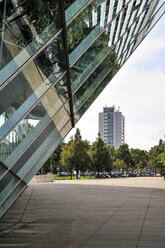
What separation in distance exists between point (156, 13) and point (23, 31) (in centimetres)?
1137

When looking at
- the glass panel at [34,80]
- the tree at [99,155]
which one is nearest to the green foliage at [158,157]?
the tree at [99,155]

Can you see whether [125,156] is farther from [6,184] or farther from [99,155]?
Result: [6,184]

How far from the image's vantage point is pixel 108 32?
1097cm

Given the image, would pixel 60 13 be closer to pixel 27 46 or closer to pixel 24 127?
pixel 27 46

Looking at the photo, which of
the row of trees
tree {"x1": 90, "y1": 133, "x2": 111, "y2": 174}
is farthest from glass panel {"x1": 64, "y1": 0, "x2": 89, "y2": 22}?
tree {"x1": 90, "y1": 133, "x2": 111, "y2": 174}

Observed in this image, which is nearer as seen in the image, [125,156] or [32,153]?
[32,153]

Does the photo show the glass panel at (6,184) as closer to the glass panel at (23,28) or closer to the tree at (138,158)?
the glass panel at (23,28)

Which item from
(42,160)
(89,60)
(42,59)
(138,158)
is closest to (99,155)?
(42,160)

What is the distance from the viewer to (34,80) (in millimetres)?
7781

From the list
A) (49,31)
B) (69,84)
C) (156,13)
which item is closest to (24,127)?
(69,84)

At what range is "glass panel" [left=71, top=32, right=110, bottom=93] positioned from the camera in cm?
987

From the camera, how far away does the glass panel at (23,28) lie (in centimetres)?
554

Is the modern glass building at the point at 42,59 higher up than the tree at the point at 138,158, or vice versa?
the tree at the point at 138,158

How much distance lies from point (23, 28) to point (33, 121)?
4084mm
